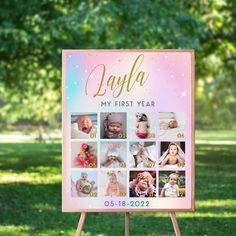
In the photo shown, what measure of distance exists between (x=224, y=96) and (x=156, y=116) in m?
48.5

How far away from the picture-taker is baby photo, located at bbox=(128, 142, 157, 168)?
6.92 metres

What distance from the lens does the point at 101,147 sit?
692cm

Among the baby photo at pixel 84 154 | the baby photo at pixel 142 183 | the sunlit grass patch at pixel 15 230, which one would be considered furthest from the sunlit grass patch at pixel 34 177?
the baby photo at pixel 142 183

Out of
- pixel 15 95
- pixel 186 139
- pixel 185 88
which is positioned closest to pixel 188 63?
pixel 185 88

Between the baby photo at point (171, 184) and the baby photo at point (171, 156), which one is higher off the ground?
the baby photo at point (171, 156)

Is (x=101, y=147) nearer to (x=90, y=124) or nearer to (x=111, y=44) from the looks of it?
(x=90, y=124)

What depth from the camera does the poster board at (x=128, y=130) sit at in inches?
272

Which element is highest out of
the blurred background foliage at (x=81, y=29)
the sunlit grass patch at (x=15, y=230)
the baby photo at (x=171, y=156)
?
the blurred background foliage at (x=81, y=29)

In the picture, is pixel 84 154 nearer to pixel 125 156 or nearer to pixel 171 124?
pixel 125 156

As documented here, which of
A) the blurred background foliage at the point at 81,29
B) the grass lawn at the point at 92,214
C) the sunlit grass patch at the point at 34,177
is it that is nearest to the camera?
the grass lawn at the point at 92,214

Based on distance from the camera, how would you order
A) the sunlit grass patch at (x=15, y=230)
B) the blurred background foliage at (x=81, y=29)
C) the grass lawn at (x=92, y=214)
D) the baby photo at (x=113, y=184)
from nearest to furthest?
1. the baby photo at (x=113, y=184)
2. the sunlit grass patch at (x=15, y=230)
3. the grass lawn at (x=92, y=214)
4. the blurred background foliage at (x=81, y=29)

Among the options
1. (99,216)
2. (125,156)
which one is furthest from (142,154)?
(99,216)

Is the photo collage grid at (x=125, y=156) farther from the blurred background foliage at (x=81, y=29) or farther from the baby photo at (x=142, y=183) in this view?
the blurred background foliage at (x=81, y=29)

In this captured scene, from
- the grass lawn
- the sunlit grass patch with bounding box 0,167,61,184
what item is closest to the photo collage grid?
the grass lawn
